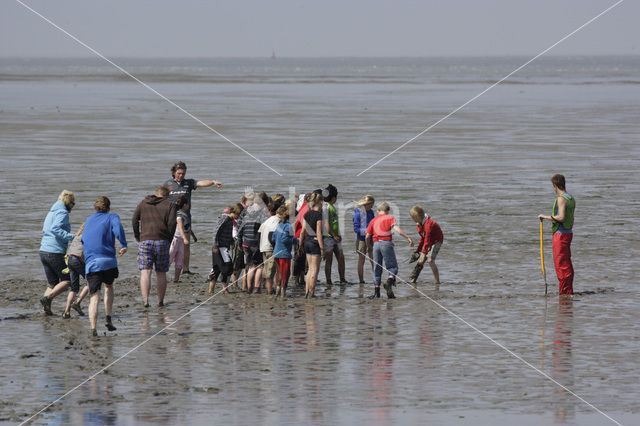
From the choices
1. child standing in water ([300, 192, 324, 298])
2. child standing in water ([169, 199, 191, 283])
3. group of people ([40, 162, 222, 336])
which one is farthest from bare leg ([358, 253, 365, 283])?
group of people ([40, 162, 222, 336])

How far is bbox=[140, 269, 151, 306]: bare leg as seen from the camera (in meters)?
Answer: 14.8

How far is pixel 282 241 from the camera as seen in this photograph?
1563cm

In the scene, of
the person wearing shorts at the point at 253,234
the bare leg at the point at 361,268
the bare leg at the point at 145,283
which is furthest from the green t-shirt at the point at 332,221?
the bare leg at the point at 145,283

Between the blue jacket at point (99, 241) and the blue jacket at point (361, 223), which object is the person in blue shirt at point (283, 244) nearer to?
the blue jacket at point (361, 223)

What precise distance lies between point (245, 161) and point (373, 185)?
302 inches

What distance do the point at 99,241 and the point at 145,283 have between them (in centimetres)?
206

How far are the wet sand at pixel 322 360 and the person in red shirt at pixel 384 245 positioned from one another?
0.40 meters

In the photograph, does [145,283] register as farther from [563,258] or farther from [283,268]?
[563,258]

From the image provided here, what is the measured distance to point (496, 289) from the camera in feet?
54.7

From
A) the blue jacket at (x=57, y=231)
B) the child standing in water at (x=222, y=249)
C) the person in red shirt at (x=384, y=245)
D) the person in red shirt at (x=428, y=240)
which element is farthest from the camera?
the person in red shirt at (x=428, y=240)

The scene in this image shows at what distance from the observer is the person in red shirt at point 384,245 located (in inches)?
618

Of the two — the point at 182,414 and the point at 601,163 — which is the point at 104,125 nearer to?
the point at 601,163

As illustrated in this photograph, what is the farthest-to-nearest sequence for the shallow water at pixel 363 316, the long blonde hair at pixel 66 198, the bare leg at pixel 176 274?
the bare leg at pixel 176 274
the long blonde hair at pixel 66 198
the shallow water at pixel 363 316

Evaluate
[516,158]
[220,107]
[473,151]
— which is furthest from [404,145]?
[220,107]
